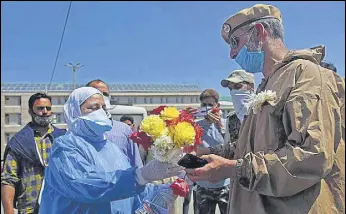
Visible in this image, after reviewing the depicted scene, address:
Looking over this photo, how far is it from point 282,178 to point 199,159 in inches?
16.2

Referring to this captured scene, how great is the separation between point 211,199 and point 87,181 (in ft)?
8.92

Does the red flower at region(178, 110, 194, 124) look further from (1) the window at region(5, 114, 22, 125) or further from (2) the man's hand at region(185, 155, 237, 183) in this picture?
(1) the window at region(5, 114, 22, 125)

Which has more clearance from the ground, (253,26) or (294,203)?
(253,26)

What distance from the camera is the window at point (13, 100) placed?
203ft

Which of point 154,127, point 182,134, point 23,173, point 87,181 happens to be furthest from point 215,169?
point 23,173

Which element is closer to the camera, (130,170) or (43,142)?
(130,170)

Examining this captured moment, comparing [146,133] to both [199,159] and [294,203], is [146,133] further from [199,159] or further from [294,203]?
[294,203]

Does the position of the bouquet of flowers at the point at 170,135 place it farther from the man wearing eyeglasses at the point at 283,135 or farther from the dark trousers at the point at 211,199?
the dark trousers at the point at 211,199

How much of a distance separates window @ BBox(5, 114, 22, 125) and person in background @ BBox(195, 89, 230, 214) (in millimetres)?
60516

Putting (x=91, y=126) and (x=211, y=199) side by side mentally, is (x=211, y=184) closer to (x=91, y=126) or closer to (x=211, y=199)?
(x=211, y=199)

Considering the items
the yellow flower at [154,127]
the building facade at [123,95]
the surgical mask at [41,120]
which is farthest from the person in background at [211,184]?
the building facade at [123,95]

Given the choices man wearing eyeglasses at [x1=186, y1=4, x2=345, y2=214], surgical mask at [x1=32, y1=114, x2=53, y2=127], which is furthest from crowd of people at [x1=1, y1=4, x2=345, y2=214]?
surgical mask at [x1=32, y1=114, x2=53, y2=127]

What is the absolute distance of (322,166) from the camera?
183 cm

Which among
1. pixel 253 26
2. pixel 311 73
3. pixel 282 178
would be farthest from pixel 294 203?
pixel 253 26
